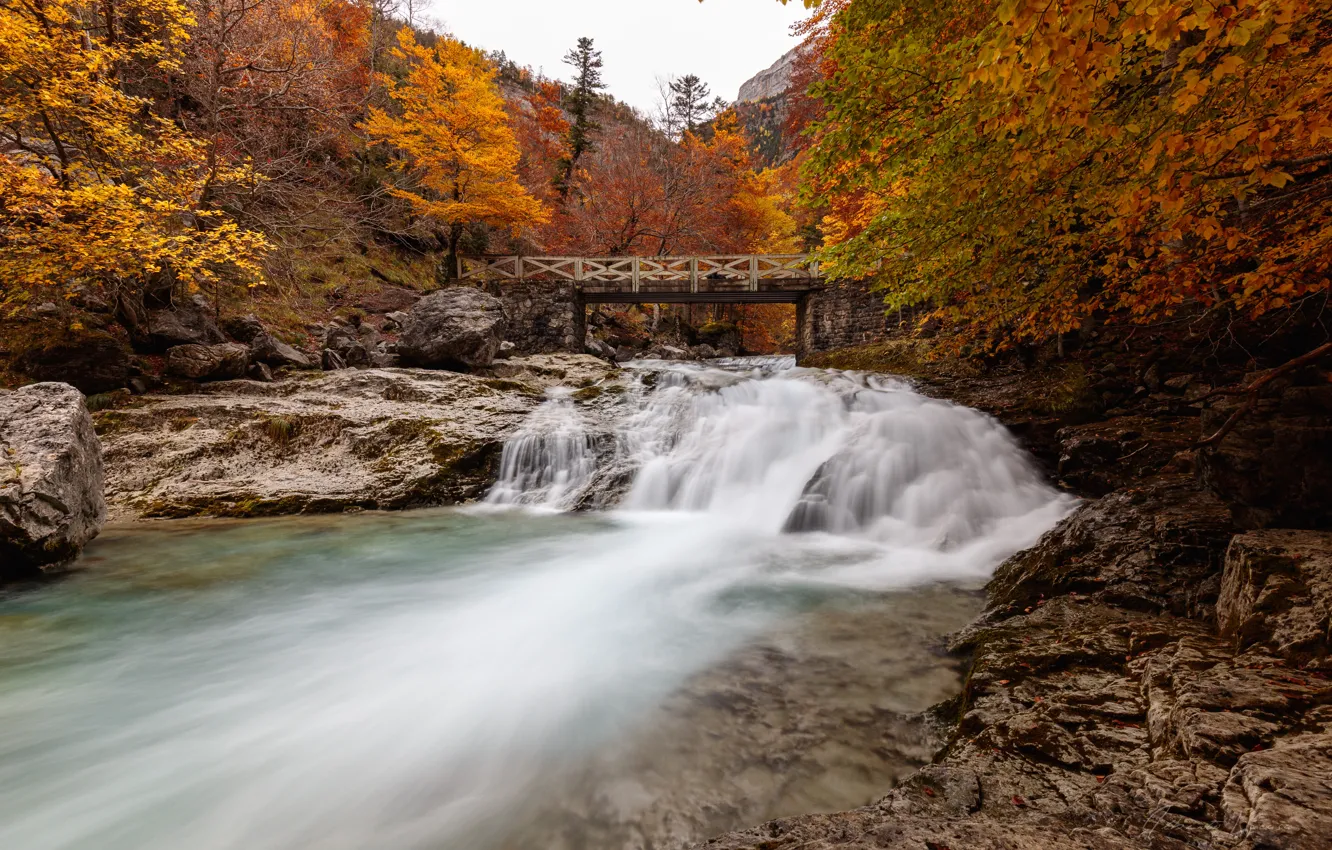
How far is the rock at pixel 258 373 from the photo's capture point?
923 centimetres

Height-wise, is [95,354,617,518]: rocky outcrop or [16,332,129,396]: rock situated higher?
[16,332,129,396]: rock

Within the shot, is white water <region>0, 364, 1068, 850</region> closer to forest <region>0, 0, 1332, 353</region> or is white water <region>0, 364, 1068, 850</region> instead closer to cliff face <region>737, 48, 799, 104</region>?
forest <region>0, 0, 1332, 353</region>

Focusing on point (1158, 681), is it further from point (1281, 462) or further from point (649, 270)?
point (649, 270)

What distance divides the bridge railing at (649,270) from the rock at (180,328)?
9.53 metres

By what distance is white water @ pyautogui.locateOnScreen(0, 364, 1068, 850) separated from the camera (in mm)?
2297

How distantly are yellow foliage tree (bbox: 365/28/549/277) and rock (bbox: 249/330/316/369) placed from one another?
8692mm

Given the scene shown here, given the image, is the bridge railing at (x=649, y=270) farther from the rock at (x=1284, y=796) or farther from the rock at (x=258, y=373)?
the rock at (x=1284, y=796)

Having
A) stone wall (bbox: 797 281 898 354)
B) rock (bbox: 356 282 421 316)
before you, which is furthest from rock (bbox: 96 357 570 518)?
stone wall (bbox: 797 281 898 354)

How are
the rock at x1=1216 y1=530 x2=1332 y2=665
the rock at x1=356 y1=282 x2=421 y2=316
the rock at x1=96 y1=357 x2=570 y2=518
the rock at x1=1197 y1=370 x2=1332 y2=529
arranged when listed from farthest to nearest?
the rock at x1=356 y1=282 x2=421 y2=316, the rock at x1=96 y1=357 x2=570 y2=518, the rock at x1=1197 y1=370 x2=1332 y2=529, the rock at x1=1216 y1=530 x2=1332 y2=665

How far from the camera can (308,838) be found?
81.7 inches

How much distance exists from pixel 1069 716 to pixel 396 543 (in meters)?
5.94

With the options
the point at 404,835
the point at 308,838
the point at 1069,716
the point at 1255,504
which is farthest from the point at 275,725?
the point at 1255,504

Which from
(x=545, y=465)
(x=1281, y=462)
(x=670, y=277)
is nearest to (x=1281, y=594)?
(x=1281, y=462)

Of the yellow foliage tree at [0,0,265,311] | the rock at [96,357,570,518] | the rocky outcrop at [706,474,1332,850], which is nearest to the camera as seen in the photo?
the rocky outcrop at [706,474,1332,850]
